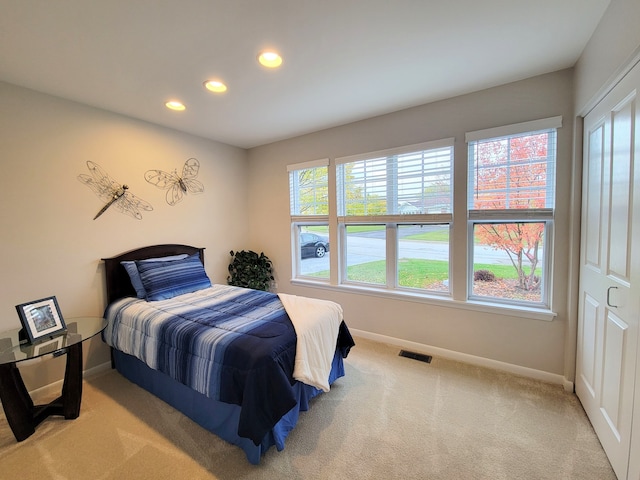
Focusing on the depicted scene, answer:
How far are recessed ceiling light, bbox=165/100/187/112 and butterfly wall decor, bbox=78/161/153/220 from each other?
0.89 m

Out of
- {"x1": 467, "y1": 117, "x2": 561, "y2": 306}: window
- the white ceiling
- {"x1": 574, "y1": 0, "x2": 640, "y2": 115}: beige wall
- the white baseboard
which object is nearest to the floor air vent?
the white baseboard

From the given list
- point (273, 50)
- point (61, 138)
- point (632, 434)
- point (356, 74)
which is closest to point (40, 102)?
point (61, 138)

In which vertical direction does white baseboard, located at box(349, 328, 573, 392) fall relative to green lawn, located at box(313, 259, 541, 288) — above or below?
below

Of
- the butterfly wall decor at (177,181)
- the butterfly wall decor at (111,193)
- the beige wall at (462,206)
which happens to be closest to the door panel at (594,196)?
the beige wall at (462,206)

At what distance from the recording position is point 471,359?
2.62 metres

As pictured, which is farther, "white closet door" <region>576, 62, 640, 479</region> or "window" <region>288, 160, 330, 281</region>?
"window" <region>288, 160, 330, 281</region>

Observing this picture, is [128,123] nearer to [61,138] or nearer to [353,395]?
[61,138]

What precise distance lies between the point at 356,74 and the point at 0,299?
3.24 metres

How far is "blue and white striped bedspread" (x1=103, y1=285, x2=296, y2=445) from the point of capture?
153cm

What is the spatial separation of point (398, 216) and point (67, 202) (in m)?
3.13

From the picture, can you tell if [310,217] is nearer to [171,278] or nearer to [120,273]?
[171,278]

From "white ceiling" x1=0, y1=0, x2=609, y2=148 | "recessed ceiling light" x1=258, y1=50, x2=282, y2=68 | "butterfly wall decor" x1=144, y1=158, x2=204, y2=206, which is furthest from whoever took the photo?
"butterfly wall decor" x1=144, y1=158, x2=204, y2=206

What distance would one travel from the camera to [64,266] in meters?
2.42

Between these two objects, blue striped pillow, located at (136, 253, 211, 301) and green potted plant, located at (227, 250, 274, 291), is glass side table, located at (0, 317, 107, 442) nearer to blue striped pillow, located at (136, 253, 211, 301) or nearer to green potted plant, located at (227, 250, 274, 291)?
blue striped pillow, located at (136, 253, 211, 301)
